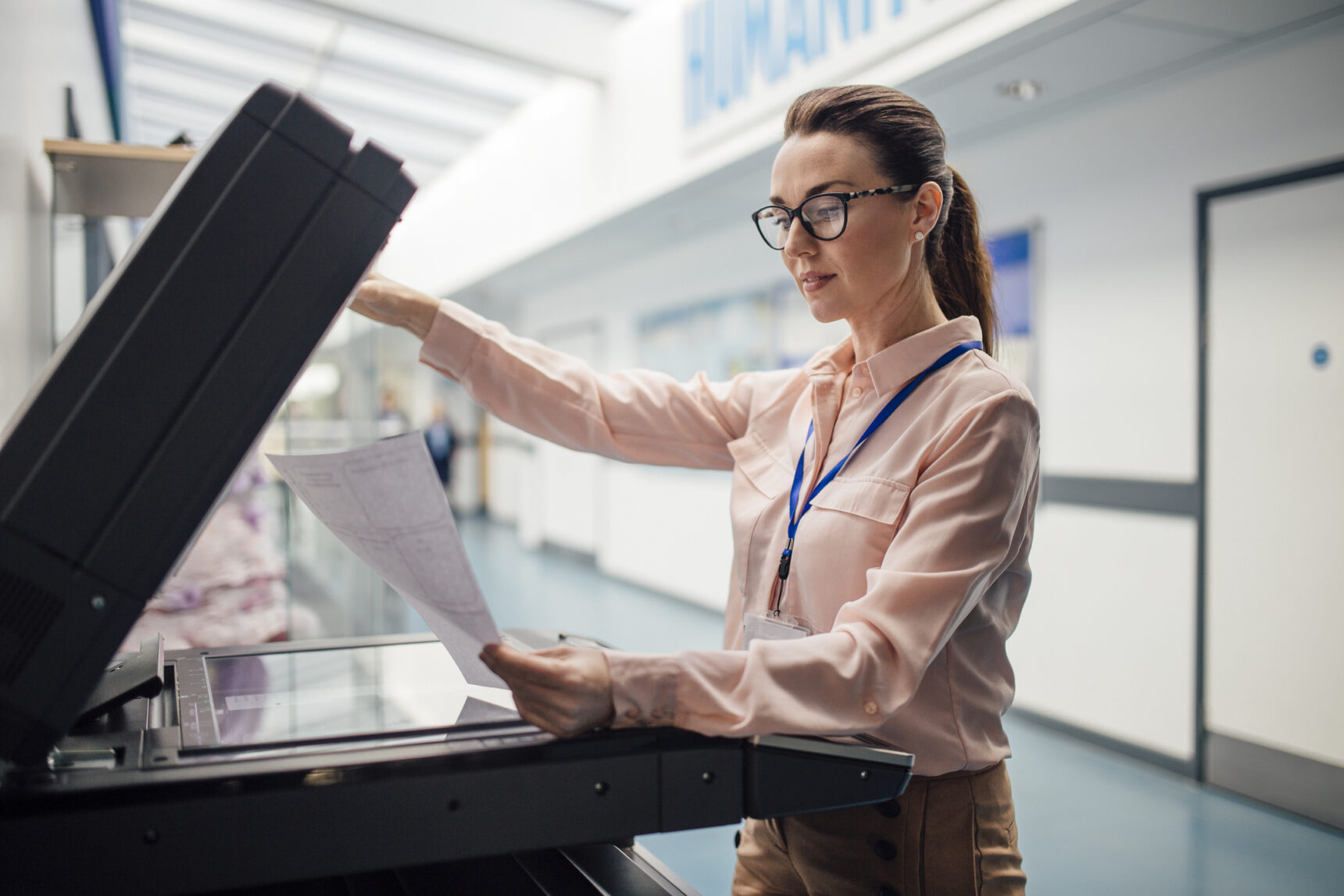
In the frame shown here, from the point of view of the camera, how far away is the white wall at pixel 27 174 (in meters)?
1.50

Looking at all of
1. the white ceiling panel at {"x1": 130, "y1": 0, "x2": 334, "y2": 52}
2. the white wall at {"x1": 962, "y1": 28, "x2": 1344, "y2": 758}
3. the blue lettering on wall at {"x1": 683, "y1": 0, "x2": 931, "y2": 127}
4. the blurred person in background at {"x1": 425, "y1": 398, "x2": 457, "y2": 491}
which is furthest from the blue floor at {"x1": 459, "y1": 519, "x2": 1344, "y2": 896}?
the blurred person in background at {"x1": 425, "y1": 398, "x2": 457, "y2": 491}

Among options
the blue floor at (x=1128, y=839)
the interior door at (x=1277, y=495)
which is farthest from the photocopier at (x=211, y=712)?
the interior door at (x=1277, y=495)

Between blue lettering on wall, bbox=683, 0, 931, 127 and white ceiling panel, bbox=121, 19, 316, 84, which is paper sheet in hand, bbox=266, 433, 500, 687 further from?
white ceiling panel, bbox=121, 19, 316, 84

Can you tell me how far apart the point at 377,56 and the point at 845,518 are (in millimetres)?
6228

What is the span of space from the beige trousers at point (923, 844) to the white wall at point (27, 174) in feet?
4.71

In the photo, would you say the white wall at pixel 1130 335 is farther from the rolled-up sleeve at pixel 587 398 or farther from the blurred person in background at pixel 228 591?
the blurred person in background at pixel 228 591

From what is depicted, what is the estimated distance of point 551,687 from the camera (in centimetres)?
69

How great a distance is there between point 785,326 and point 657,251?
1.74 m

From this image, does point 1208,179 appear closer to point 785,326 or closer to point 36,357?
point 785,326

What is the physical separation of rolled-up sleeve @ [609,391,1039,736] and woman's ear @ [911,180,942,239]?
0.27 m

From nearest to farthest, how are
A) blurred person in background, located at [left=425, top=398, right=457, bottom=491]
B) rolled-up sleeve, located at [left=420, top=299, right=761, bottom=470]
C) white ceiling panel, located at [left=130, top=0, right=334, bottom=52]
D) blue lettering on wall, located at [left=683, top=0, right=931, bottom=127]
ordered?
1. rolled-up sleeve, located at [left=420, top=299, right=761, bottom=470]
2. blue lettering on wall, located at [left=683, top=0, right=931, bottom=127]
3. white ceiling panel, located at [left=130, top=0, right=334, bottom=52]
4. blurred person in background, located at [left=425, top=398, right=457, bottom=491]

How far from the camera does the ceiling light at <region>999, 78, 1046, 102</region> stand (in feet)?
11.0

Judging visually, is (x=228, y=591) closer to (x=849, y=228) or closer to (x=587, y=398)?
(x=587, y=398)

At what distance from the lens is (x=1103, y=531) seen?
12.2ft
